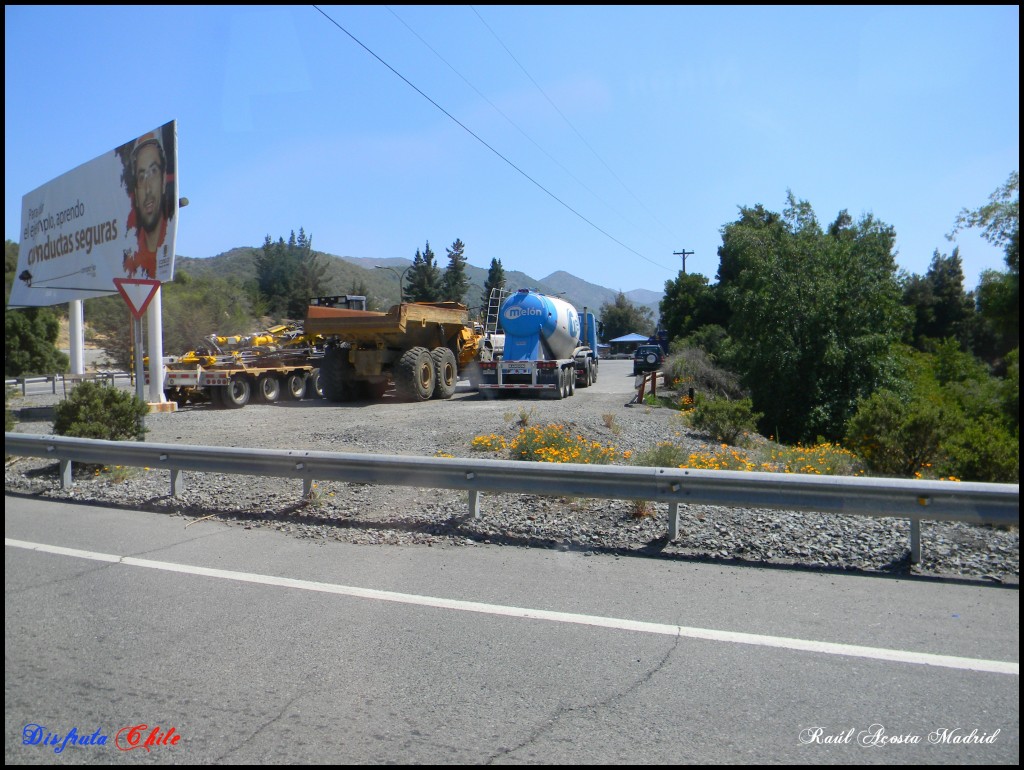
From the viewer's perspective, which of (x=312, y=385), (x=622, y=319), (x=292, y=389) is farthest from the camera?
(x=622, y=319)

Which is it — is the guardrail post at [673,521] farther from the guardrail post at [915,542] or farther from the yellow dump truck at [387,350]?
the yellow dump truck at [387,350]

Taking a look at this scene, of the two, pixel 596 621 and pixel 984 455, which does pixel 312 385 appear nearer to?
pixel 984 455

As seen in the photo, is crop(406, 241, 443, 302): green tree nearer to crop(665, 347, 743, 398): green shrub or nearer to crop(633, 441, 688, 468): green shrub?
crop(665, 347, 743, 398): green shrub

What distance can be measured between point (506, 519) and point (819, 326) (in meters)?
19.0

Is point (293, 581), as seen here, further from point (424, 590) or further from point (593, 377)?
point (593, 377)

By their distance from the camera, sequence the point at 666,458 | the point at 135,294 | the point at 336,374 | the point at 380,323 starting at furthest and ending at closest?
the point at 336,374 < the point at 380,323 < the point at 135,294 < the point at 666,458

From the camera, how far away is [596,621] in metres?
4.82

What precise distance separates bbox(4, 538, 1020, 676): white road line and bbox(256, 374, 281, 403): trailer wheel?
14768 mm

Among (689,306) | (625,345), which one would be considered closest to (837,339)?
(689,306)

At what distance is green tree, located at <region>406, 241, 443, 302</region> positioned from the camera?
68812 mm

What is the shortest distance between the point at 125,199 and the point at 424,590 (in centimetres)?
1767

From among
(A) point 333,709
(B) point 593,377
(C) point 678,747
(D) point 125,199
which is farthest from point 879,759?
(B) point 593,377

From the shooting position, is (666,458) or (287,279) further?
(287,279)

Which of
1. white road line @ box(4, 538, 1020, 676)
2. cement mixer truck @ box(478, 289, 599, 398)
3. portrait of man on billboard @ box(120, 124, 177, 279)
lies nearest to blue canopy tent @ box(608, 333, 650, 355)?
cement mixer truck @ box(478, 289, 599, 398)
